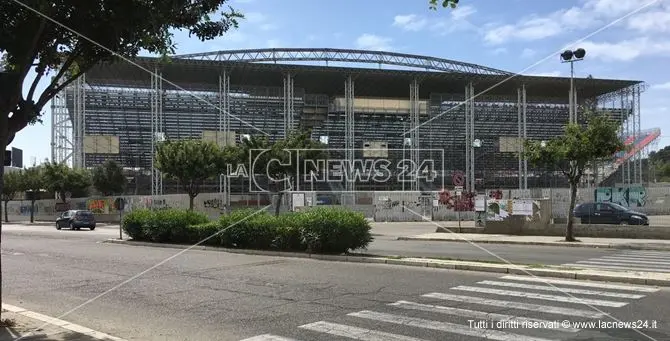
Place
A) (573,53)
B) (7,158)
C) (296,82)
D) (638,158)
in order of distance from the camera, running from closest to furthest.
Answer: (7,158)
(573,53)
(296,82)
(638,158)

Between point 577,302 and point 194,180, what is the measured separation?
38.0 metres

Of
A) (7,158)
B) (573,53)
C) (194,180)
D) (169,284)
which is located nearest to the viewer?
(7,158)

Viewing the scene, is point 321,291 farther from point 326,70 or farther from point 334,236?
point 326,70

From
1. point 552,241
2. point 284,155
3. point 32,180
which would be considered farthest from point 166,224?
point 32,180

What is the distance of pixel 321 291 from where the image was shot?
11172 millimetres

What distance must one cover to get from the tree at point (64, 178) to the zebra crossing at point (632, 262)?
2040 inches

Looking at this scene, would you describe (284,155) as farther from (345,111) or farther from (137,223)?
(345,111)

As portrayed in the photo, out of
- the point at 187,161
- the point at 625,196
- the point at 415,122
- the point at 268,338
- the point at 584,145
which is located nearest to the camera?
the point at 268,338

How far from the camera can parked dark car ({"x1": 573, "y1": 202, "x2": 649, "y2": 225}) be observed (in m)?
30.4

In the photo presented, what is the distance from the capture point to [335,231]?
17.1 meters

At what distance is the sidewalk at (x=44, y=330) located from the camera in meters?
7.45

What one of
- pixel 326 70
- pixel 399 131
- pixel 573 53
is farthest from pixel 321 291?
pixel 399 131

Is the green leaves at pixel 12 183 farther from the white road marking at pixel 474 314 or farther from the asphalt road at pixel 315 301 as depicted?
the white road marking at pixel 474 314

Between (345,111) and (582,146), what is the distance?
1788 inches
